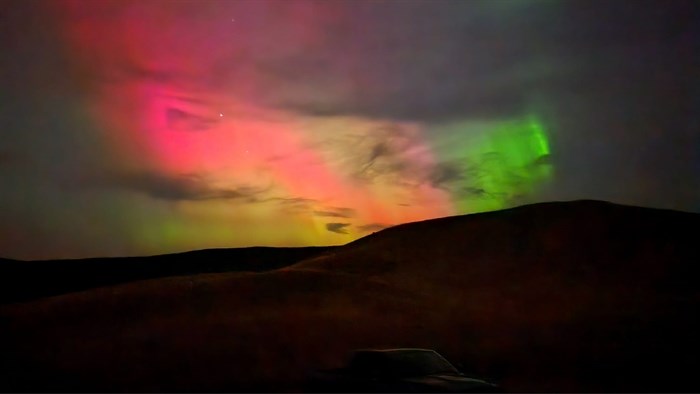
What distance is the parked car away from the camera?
488 inches

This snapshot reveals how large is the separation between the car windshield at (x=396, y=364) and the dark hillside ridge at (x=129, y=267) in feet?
136

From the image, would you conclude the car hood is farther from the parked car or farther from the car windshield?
the car windshield

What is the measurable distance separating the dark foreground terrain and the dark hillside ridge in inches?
564

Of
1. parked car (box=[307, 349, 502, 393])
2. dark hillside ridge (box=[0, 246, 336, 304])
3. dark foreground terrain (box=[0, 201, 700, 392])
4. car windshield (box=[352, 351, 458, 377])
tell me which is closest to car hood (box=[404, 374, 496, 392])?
parked car (box=[307, 349, 502, 393])

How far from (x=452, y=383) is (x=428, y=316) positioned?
Answer: 63.1ft

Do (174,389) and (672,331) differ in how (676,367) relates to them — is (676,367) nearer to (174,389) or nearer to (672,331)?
(672,331)

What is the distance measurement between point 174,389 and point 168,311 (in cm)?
1299

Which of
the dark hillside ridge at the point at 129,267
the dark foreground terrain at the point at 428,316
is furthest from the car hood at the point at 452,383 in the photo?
the dark hillside ridge at the point at 129,267

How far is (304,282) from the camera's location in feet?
115

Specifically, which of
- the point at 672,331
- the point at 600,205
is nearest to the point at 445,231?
the point at 600,205

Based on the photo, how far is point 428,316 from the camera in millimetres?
31609

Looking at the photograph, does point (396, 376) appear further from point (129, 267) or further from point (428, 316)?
point (129, 267)

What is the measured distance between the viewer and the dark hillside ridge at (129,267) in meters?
53.8

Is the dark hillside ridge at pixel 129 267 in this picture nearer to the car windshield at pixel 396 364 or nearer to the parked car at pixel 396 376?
the parked car at pixel 396 376
